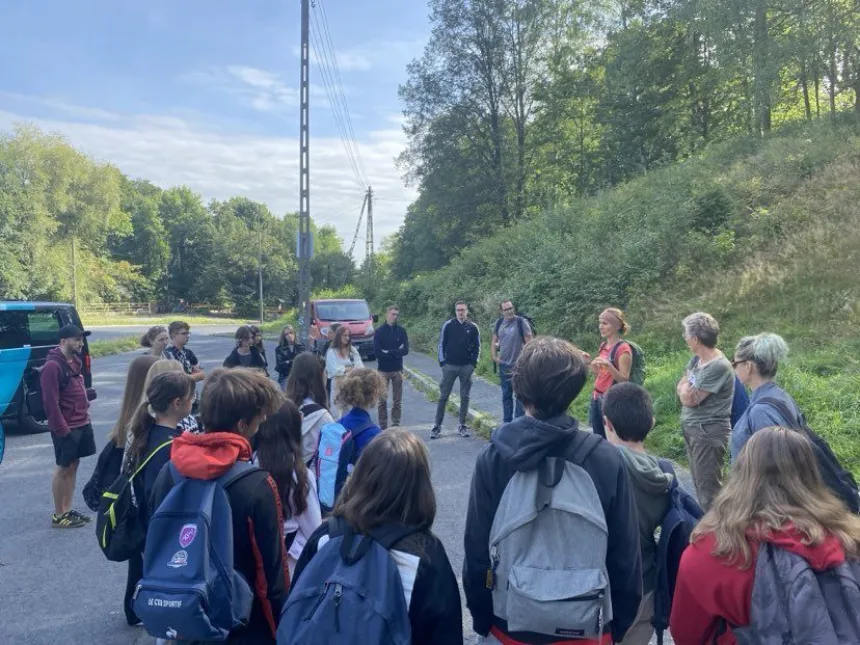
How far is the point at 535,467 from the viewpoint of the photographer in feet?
6.74

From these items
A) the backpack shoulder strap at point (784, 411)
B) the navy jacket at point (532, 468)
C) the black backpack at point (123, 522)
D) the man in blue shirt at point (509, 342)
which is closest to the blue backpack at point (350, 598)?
the navy jacket at point (532, 468)

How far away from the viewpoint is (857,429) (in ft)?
21.2

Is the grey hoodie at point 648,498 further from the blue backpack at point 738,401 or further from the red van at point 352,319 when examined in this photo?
the red van at point 352,319

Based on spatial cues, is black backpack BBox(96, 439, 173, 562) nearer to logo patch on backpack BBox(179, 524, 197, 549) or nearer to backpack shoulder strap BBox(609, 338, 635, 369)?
logo patch on backpack BBox(179, 524, 197, 549)

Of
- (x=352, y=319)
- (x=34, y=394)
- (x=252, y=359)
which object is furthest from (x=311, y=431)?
(x=352, y=319)

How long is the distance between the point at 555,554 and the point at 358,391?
1.96 metres

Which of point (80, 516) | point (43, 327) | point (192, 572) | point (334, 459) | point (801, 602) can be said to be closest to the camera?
point (801, 602)

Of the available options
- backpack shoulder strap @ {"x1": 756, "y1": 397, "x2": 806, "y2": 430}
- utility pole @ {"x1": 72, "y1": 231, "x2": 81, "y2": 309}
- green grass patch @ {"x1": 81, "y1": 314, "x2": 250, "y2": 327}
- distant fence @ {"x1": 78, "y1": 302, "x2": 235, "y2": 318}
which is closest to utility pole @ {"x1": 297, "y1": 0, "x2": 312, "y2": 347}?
backpack shoulder strap @ {"x1": 756, "y1": 397, "x2": 806, "y2": 430}

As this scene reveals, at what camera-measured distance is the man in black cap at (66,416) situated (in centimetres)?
546

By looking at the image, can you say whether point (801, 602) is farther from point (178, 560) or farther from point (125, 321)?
point (125, 321)

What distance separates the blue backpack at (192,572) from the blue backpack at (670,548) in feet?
5.42

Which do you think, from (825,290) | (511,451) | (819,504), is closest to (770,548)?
(819,504)

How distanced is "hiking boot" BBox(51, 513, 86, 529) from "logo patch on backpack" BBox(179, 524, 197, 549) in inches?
172

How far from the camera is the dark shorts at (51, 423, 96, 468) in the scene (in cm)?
550
